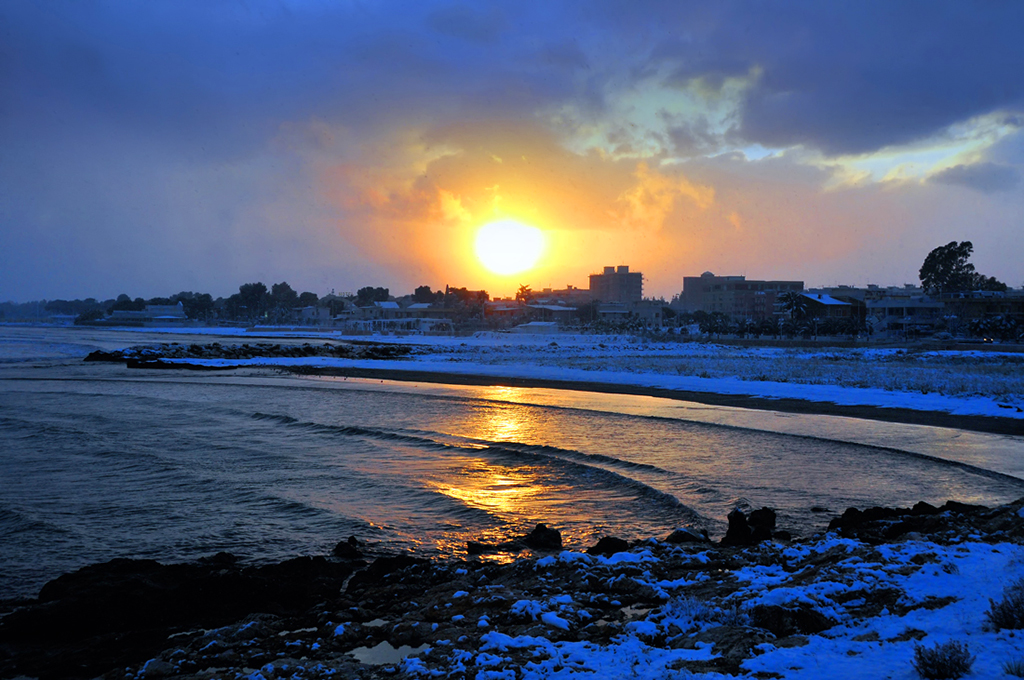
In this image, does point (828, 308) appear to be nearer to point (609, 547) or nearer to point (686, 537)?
point (686, 537)

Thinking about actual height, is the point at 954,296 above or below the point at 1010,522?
above

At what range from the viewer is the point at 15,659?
6.58m

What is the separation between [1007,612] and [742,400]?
22914 mm

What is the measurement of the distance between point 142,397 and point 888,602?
31.1 meters

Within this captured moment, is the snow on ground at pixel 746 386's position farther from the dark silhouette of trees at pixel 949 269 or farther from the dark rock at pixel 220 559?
the dark silhouette of trees at pixel 949 269

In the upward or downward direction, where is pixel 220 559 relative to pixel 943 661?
downward

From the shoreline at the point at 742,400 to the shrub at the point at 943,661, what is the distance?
18.0 meters

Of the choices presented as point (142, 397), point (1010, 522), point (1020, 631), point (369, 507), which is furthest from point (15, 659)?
point (142, 397)

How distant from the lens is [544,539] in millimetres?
9812

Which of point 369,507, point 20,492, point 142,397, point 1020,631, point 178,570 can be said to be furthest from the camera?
point 142,397

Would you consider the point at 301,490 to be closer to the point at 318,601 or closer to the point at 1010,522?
the point at 318,601

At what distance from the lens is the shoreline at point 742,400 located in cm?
2075

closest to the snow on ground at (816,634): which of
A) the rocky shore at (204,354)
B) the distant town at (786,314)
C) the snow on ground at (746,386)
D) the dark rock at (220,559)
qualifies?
the dark rock at (220,559)

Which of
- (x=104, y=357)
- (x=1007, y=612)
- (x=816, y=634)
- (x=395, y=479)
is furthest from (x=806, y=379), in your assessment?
(x=104, y=357)
